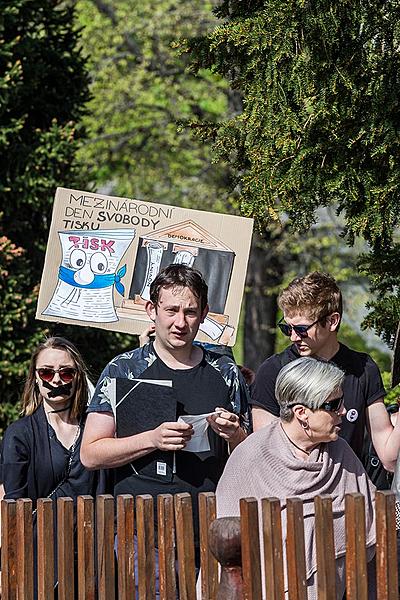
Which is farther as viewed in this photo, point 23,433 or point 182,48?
point 182,48

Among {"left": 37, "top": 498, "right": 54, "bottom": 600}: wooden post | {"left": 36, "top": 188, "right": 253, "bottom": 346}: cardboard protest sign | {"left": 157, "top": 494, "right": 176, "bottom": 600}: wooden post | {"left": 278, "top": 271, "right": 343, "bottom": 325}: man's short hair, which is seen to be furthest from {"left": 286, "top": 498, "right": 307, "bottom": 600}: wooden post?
{"left": 36, "top": 188, "right": 253, "bottom": 346}: cardboard protest sign

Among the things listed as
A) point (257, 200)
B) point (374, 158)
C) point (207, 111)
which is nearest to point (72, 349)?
point (257, 200)

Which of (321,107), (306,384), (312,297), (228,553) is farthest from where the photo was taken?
(321,107)

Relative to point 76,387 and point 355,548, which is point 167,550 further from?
point 76,387

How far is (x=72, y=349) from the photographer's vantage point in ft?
16.5

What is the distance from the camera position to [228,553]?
3.26 meters

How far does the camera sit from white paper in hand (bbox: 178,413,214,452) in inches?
173

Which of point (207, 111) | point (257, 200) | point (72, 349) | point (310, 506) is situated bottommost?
point (310, 506)

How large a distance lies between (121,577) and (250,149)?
106 inches

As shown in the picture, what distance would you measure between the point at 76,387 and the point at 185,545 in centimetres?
142

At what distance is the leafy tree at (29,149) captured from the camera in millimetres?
10594

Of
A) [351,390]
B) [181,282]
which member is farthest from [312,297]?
[181,282]

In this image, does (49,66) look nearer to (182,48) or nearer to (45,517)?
(182,48)

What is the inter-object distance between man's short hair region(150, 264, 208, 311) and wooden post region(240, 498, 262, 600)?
4.87 feet
